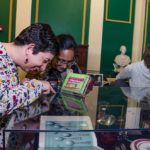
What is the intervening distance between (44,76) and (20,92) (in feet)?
2.32

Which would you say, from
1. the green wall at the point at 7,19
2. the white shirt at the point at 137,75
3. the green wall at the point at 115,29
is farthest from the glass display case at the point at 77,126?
the green wall at the point at 115,29

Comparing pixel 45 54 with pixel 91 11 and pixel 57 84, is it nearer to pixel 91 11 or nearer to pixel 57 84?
pixel 57 84

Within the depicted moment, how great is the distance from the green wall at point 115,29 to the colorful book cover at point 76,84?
2.79 meters

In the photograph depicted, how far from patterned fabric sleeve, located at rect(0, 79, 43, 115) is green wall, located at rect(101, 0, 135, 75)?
10.6ft

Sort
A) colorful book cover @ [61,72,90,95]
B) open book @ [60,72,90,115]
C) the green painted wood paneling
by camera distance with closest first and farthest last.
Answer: open book @ [60,72,90,115], colorful book cover @ [61,72,90,95], the green painted wood paneling

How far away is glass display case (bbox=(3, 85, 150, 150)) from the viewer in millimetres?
771

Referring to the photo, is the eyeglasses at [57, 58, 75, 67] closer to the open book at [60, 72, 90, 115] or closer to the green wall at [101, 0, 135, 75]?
the open book at [60, 72, 90, 115]

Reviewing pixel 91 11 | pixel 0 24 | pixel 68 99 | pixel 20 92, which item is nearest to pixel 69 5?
pixel 91 11

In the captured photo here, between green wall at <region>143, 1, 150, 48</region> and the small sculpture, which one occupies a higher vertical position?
green wall at <region>143, 1, 150, 48</region>

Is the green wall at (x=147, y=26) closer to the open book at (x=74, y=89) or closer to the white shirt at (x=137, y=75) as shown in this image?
the white shirt at (x=137, y=75)

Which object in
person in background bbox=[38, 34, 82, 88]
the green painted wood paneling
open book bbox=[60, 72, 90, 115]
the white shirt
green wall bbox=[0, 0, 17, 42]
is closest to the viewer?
open book bbox=[60, 72, 90, 115]

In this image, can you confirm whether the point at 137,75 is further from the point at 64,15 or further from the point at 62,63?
the point at 64,15

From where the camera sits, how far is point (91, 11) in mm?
4082

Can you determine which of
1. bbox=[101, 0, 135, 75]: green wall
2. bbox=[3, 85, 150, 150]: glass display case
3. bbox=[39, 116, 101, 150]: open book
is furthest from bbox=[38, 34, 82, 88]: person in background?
bbox=[101, 0, 135, 75]: green wall
